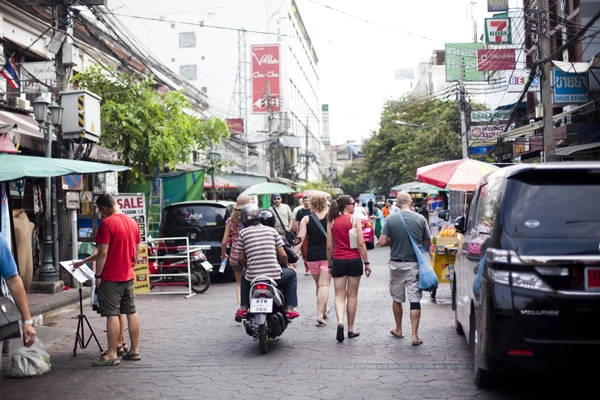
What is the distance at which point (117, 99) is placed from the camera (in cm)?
1731

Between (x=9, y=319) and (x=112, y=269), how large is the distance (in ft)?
6.72

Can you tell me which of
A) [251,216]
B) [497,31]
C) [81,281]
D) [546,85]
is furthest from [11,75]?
[497,31]

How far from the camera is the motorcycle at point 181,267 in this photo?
42.9 feet

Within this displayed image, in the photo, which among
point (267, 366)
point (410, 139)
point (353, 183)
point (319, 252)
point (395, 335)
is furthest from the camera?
point (353, 183)

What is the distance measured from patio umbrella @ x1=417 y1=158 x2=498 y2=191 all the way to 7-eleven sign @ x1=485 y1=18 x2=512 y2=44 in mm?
10874

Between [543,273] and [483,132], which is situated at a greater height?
[483,132]

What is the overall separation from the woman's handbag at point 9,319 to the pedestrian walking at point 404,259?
14.0 feet

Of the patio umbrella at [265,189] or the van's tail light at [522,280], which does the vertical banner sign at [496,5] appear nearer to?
the patio umbrella at [265,189]

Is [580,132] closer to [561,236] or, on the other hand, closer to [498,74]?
[561,236]

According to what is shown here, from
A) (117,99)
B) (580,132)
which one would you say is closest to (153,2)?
(117,99)

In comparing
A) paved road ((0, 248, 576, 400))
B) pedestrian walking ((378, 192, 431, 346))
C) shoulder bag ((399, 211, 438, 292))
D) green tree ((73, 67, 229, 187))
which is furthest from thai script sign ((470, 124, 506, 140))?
shoulder bag ((399, 211, 438, 292))

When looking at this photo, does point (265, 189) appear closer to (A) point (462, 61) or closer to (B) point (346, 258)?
(A) point (462, 61)

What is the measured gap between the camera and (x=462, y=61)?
85.5 feet

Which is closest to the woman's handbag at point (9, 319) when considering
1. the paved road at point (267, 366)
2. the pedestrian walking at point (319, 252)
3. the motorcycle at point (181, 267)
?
the paved road at point (267, 366)
